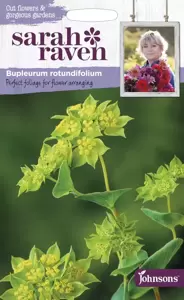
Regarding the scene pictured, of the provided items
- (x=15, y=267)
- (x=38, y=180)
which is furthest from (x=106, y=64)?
(x=15, y=267)

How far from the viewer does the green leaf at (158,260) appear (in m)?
0.71

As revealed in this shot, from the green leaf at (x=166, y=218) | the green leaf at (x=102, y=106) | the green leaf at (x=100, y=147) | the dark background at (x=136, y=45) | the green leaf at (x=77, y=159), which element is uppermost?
the dark background at (x=136, y=45)

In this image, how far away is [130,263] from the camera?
2.31 feet

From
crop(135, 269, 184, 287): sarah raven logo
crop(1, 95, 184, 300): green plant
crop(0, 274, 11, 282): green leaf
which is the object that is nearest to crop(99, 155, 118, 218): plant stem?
crop(1, 95, 184, 300): green plant

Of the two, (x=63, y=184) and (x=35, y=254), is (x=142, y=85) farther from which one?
(x=35, y=254)

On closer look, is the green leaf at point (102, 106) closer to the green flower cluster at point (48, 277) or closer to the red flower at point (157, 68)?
the red flower at point (157, 68)

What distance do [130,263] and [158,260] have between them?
0.05 m

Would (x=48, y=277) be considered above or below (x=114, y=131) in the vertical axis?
below

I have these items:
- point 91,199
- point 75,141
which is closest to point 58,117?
point 75,141

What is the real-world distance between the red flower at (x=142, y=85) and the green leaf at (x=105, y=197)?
0.17m

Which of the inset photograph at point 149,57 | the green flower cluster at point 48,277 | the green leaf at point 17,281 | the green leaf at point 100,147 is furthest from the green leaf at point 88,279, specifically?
the inset photograph at point 149,57

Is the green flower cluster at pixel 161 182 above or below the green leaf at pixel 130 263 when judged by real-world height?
above

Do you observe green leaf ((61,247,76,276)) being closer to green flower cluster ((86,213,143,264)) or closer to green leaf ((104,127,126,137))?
green flower cluster ((86,213,143,264))

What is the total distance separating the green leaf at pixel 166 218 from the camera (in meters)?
0.71
